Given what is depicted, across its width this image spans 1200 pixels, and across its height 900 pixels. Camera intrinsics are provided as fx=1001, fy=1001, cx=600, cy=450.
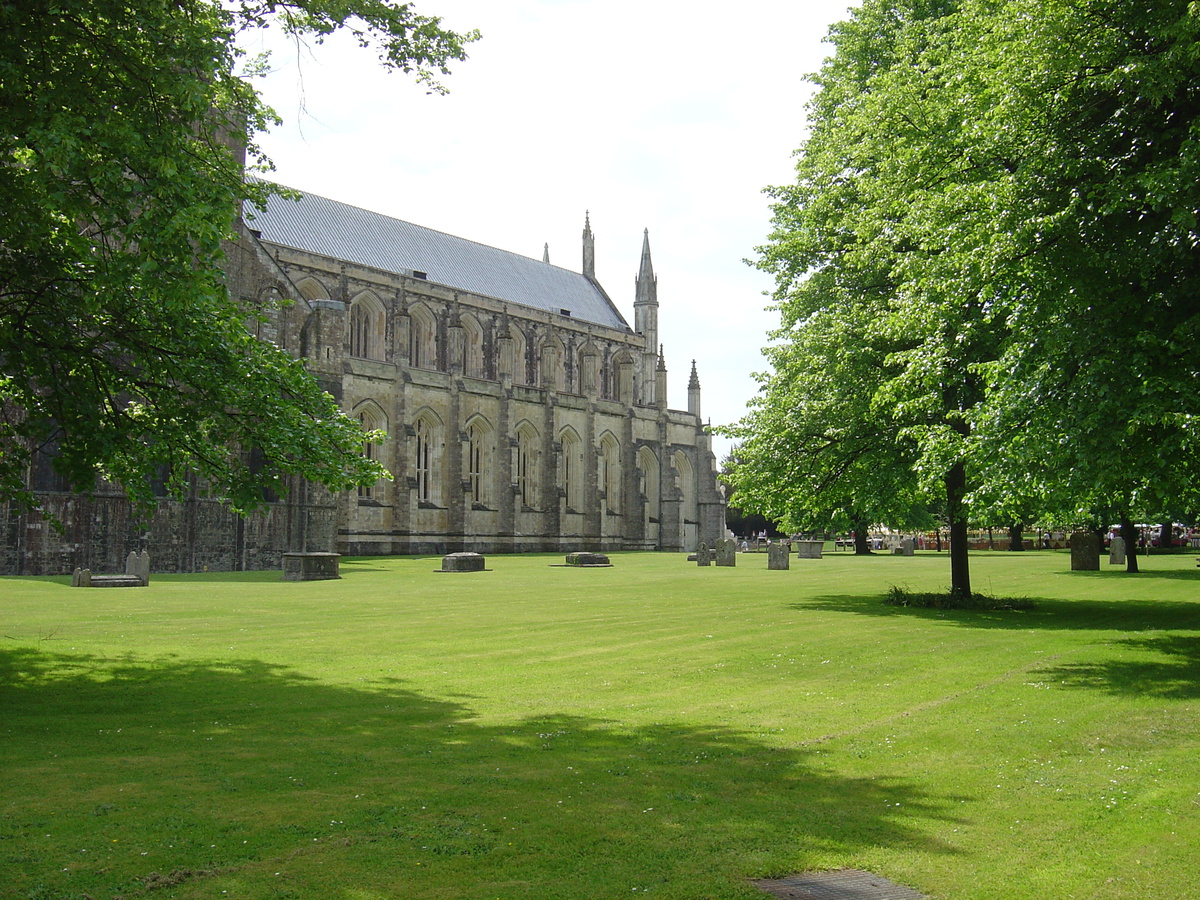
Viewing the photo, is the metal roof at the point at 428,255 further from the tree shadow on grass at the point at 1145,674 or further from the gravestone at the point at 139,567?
the tree shadow on grass at the point at 1145,674

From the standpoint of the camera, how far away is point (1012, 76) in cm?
1116

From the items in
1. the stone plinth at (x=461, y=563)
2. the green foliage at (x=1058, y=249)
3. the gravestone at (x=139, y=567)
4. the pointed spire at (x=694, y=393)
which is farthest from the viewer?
the pointed spire at (x=694, y=393)

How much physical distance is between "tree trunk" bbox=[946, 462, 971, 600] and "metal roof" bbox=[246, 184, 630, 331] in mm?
36963

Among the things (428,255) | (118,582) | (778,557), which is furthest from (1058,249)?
(428,255)

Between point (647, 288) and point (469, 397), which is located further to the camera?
point (647, 288)

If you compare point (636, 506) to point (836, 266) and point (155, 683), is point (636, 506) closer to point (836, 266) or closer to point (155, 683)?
point (836, 266)

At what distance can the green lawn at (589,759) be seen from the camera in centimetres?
470

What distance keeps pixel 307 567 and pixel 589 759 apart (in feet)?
69.4

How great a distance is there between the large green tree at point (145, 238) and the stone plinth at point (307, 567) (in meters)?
14.9

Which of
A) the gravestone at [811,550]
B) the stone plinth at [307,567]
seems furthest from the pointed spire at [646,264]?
the stone plinth at [307,567]

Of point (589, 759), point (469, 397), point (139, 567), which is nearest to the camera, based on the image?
point (589, 759)

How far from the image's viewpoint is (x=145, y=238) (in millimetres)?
7988

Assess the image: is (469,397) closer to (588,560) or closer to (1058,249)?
(588,560)

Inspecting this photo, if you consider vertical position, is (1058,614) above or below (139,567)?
below
